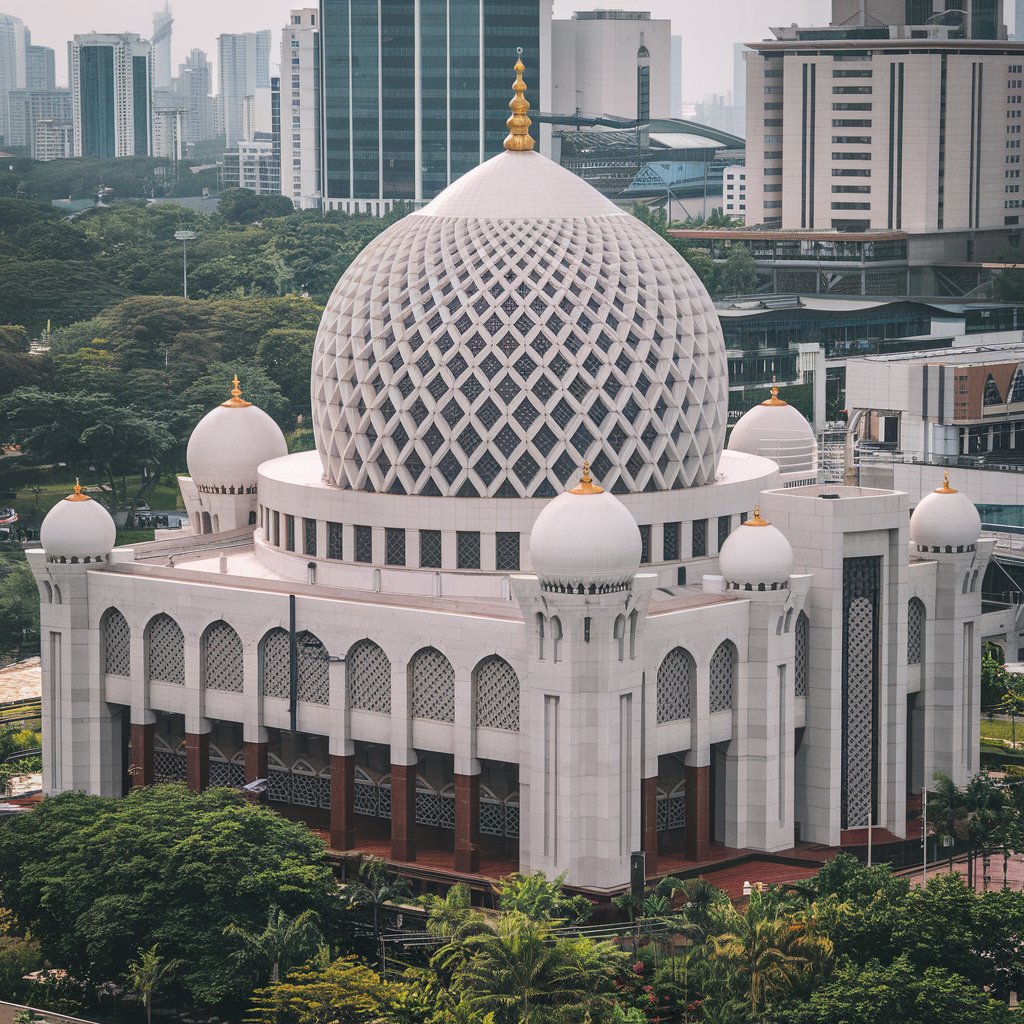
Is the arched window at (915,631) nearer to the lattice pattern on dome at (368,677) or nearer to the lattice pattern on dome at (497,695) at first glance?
the lattice pattern on dome at (497,695)

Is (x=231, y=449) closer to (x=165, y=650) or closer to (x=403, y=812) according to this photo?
(x=165, y=650)

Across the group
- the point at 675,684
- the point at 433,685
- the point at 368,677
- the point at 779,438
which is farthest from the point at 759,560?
the point at 779,438

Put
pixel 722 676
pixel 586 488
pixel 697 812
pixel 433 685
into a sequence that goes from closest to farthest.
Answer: pixel 586 488, pixel 433 685, pixel 697 812, pixel 722 676

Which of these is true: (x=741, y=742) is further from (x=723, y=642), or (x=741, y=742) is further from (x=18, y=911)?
(x=18, y=911)

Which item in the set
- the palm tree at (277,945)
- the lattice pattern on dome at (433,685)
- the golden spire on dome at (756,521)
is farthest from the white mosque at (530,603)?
the palm tree at (277,945)

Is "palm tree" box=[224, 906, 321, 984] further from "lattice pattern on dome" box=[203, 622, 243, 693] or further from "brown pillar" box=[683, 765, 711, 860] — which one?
"lattice pattern on dome" box=[203, 622, 243, 693]
